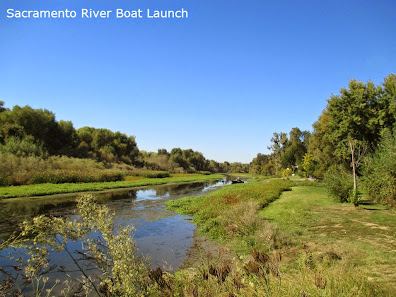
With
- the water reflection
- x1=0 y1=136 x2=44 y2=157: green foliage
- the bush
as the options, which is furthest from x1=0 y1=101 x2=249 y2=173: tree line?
the bush

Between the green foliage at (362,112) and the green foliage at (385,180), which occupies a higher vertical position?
the green foliage at (362,112)

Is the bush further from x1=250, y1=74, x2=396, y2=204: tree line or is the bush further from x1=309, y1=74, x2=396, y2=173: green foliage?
x1=309, y1=74, x2=396, y2=173: green foliage

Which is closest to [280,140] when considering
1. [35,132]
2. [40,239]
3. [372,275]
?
[35,132]

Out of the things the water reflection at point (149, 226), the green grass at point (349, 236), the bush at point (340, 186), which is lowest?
the water reflection at point (149, 226)

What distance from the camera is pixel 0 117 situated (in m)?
42.8

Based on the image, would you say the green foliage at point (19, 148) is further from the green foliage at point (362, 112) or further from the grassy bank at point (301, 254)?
the green foliage at point (362, 112)

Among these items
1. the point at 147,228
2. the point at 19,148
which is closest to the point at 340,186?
the point at 147,228

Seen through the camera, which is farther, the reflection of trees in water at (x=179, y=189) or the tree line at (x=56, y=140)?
the tree line at (x=56, y=140)

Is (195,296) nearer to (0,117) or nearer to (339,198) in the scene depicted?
(339,198)

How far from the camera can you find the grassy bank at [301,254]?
134 inches

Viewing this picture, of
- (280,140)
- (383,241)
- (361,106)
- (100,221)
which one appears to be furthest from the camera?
(280,140)

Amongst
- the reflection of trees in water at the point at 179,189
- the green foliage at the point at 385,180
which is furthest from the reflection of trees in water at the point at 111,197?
the green foliage at the point at 385,180

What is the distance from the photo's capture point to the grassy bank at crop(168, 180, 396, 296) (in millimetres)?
3404

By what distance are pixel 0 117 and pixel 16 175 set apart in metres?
21.5
